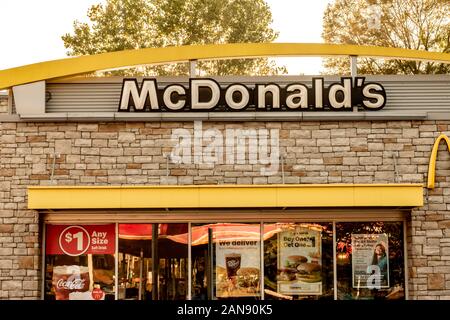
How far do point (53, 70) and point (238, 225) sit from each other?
16.4 ft

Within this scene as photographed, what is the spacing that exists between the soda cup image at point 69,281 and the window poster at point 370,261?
5.54m

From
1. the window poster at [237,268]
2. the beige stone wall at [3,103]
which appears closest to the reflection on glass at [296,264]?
the window poster at [237,268]

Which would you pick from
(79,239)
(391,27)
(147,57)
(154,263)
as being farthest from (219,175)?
(391,27)

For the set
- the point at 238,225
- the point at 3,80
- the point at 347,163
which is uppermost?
the point at 3,80

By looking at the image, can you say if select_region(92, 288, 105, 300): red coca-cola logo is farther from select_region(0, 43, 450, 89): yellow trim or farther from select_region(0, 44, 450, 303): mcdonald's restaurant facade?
select_region(0, 43, 450, 89): yellow trim

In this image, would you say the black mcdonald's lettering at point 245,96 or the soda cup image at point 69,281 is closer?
the soda cup image at point 69,281

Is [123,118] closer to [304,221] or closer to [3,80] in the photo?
[3,80]

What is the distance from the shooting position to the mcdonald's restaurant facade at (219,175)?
16.1 m

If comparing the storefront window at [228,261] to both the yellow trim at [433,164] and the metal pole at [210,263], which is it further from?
the yellow trim at [433,164]

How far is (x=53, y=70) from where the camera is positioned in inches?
642

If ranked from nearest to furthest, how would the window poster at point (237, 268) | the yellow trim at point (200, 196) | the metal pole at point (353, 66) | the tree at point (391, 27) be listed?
the yellow trim at point (200, 196) < the window poster at point (237, 268) < the metal pole at point (353, 66) < the tree at point (391, 27)

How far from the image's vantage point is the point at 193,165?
639 inches
